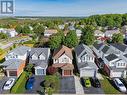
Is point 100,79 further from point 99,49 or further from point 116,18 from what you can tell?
point 116,18

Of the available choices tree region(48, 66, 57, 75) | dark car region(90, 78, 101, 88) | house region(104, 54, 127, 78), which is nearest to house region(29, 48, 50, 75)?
tree region(48, 66, 57, 75)

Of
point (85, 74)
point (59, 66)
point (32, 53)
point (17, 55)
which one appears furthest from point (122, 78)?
point (17, 55)

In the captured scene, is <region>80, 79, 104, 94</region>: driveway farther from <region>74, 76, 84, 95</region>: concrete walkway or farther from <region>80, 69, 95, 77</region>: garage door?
<region>80, 69, 95, 77</region>: garage door

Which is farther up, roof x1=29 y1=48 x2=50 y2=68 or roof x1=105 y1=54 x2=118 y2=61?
roof x1=105 y1=54 x2=118 y2=61

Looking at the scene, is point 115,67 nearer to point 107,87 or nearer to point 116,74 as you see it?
point 116,74

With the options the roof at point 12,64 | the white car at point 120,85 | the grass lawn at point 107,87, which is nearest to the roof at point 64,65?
the grass lawn at point 107,87

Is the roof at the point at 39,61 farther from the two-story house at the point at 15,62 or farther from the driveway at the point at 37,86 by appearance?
the driveway at the point at 37,86
